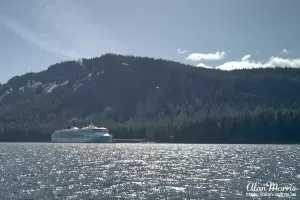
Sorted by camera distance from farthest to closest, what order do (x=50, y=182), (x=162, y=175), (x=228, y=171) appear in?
1. (x=228, y=171)
2. (x=162, y=175)
3. (x=50, y=182)

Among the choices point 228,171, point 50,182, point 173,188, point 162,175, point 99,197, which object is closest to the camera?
point 99,197

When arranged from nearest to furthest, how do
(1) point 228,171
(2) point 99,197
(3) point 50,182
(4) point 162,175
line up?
1. (2) point 99,197
2. (3) point 50,182
3. (4) point 162,175
4. (1) point 228,171

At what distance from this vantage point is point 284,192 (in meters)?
52.1

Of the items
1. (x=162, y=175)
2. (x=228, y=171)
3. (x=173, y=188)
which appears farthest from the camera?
(x=228, y=171)

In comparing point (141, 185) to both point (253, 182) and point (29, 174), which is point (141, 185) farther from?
point (29, 174)

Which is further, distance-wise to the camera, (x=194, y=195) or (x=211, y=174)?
(x=211, y=174)

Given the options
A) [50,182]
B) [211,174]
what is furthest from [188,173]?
[50,182]

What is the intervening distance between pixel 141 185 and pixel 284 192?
20187mm

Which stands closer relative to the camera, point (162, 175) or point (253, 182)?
point (253, 182)

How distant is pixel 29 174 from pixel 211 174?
108 feet

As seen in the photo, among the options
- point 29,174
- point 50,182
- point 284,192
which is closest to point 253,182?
point 284,192

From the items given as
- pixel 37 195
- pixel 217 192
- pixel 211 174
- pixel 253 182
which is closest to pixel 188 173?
pixel 211 174

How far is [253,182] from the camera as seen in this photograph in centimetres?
6169

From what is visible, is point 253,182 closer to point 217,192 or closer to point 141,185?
point 217,192
